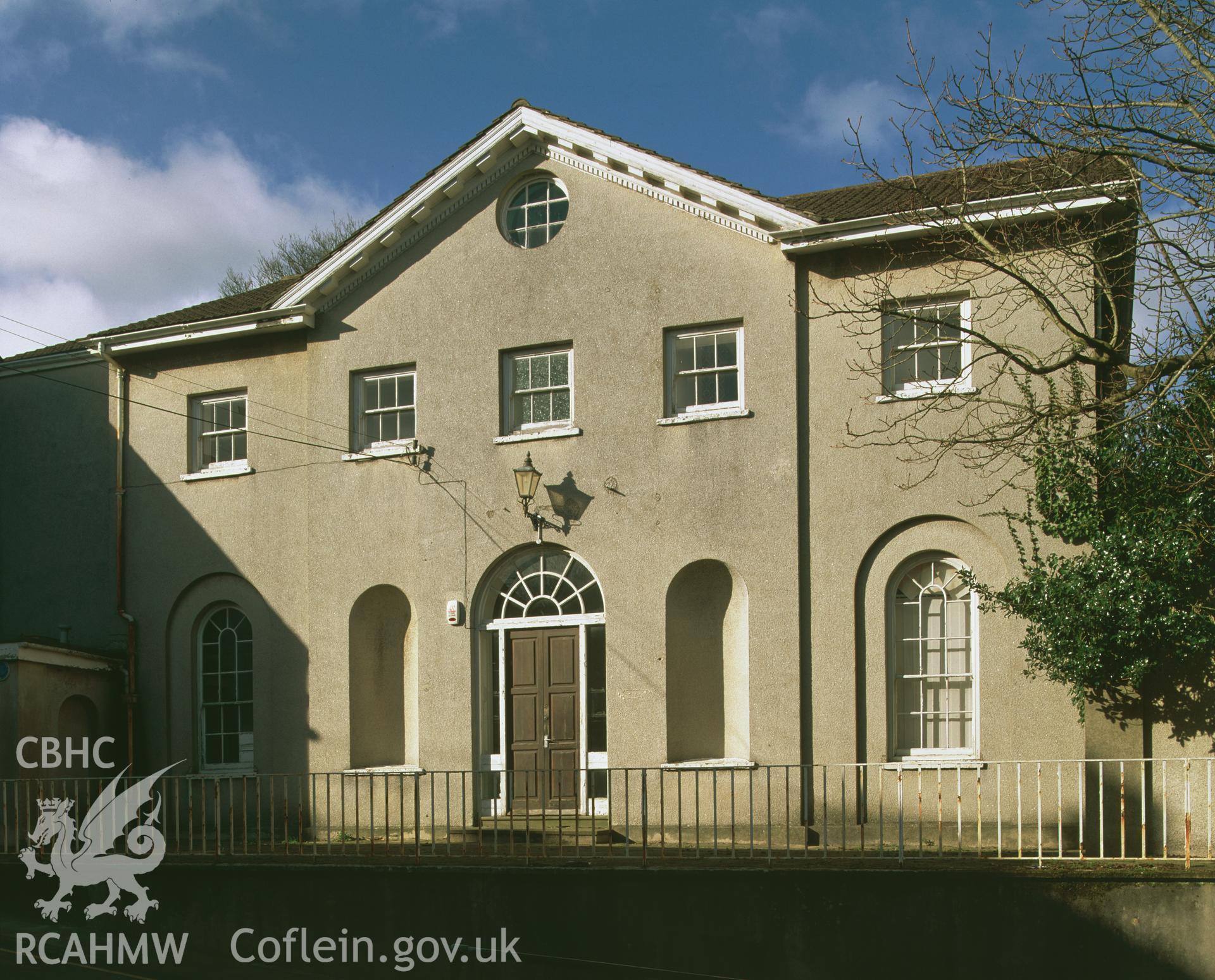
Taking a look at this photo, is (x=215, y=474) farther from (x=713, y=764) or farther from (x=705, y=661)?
(x=713, y=764)

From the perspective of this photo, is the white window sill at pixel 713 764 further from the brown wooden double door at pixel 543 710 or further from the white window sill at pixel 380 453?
the white window sill at pixel 380 453

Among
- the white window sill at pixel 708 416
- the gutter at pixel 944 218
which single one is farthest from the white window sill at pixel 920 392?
the gutter at pixel 944 218

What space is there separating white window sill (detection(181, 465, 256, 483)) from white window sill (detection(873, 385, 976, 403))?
29.2ft

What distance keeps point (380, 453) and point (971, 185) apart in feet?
27.2

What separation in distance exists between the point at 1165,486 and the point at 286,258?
29214 millimetres

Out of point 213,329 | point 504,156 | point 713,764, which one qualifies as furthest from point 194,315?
point 713,764

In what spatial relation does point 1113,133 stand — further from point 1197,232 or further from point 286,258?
point 286,258

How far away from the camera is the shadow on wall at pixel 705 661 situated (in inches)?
659

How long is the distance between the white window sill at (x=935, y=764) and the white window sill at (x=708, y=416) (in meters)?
4.39

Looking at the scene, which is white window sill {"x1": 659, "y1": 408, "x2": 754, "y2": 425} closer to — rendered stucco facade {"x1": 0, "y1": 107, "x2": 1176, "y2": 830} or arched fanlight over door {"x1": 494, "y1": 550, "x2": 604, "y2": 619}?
rendered stucco facade {"x1": 0, "y1": 107, "x2": 1176, "y2": 830}

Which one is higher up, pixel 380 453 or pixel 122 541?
pixel 380 453

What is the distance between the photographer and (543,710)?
698 inches

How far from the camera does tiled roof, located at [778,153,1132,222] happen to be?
1284 centimetres

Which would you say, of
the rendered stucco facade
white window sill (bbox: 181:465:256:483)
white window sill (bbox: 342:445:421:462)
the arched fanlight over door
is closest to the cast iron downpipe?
the rendered stucco facade
